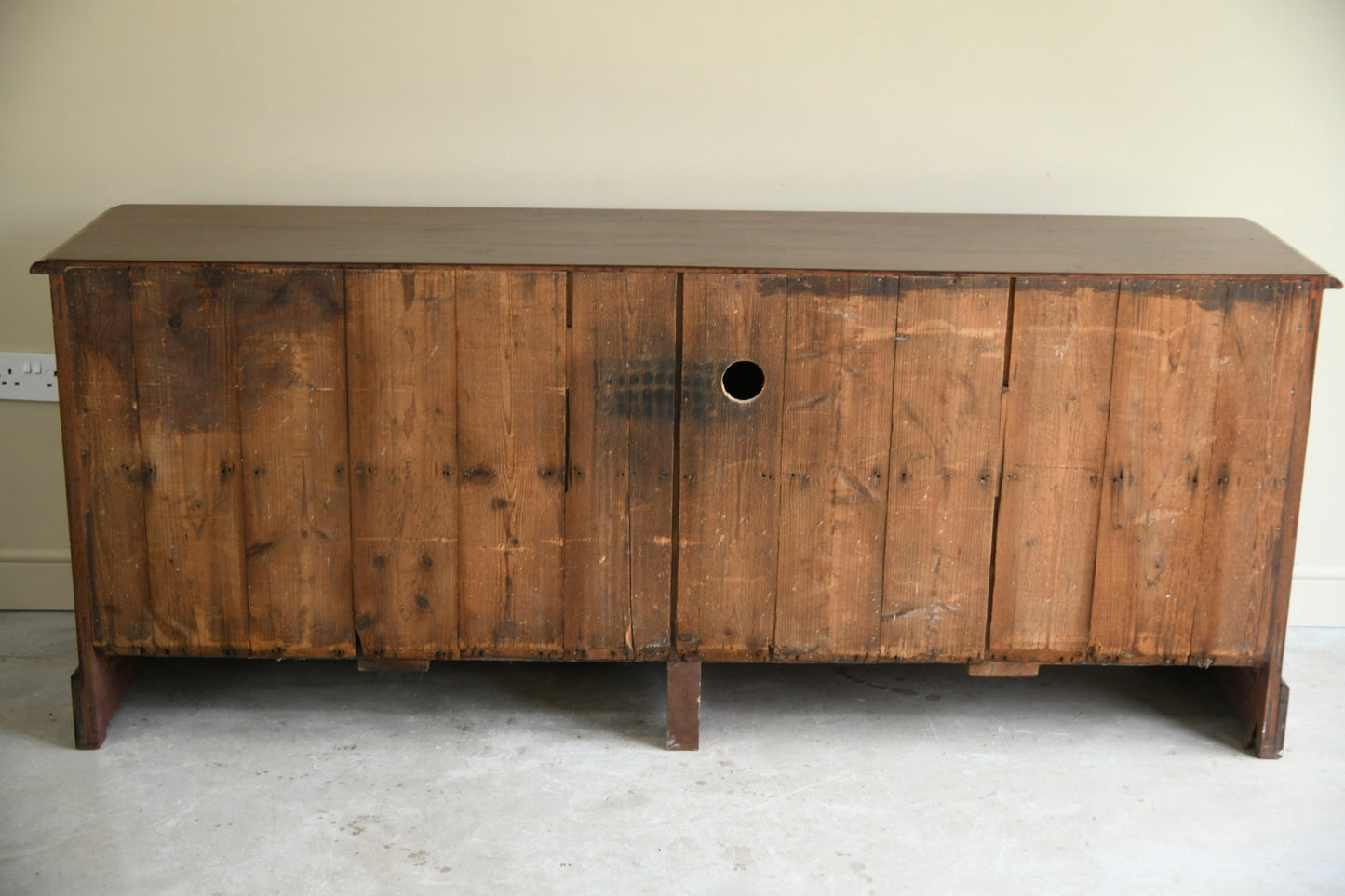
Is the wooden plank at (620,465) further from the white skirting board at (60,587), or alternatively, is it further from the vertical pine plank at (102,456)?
the white skirting board at (60,587)

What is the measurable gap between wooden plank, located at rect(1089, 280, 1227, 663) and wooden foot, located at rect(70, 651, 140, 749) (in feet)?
5.03

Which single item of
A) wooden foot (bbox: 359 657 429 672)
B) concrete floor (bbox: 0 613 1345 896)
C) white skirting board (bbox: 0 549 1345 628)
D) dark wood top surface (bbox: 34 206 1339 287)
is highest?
dark wood top surface (bbox: 34 206 1339 287)

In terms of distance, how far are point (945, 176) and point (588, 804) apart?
1291mm

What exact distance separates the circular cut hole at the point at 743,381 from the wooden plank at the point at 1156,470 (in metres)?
0.52

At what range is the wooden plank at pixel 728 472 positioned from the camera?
1969 mm

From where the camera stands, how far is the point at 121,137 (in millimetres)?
2465

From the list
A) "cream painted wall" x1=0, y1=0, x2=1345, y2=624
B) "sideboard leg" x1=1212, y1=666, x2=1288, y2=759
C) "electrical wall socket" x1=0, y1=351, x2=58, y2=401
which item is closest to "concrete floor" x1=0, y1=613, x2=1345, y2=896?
"sideboard leg" x1=1212, y1=666, x2=1288, y2=759

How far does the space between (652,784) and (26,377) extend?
1440mm

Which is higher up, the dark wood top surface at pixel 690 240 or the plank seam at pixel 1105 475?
the dark wood top surface at pixel 690 240

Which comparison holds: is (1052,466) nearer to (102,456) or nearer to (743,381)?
(743,381)

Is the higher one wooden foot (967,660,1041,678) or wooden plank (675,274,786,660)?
wooden plank (675,274,786,660)

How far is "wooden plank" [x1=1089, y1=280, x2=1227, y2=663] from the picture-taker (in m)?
1.97

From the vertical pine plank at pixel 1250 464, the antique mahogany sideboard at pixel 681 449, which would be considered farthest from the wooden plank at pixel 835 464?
the vertical pine plank at pixel 1250 464

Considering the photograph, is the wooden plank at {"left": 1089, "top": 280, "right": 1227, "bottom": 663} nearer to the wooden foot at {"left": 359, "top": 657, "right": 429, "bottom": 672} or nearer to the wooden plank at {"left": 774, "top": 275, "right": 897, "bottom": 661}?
the wooden plank at {"left": 774, "top": 275, "right": 897, "bottom": 661}
